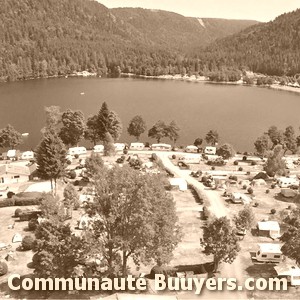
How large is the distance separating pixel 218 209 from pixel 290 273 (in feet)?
58.5

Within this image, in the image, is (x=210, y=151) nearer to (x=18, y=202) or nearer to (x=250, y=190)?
(x=250, y=190)

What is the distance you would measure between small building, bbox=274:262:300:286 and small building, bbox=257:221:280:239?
24.3 feet

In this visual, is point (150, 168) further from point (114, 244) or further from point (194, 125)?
point (194, 125)

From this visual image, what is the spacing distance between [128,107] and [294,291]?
10972 centimetres

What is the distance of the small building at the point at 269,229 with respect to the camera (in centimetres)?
4241

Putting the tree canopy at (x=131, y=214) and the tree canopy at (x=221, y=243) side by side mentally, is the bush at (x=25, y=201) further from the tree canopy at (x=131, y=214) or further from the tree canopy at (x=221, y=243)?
the tree canopy at (x=221, y=243)

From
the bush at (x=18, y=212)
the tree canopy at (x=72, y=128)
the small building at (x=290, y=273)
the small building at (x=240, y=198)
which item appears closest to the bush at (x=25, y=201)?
the bush at (x=18, y=212)

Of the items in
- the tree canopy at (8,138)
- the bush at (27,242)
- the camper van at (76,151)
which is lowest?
the bush at (27,242)

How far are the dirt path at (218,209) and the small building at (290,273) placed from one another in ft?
9.68

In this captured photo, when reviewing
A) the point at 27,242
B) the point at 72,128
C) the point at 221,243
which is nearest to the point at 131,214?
the point at 221,243

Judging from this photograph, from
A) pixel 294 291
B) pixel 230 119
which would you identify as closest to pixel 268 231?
pixel 294 291

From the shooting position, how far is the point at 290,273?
3253 cm

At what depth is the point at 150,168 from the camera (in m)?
64.5

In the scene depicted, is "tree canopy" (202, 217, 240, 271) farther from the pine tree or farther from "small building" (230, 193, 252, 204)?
the pine tree
